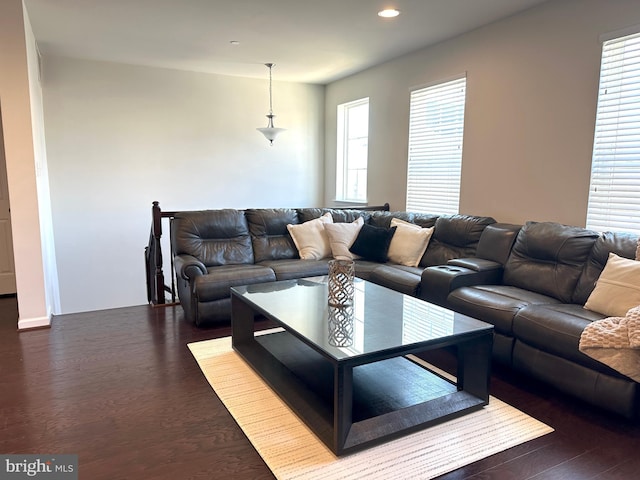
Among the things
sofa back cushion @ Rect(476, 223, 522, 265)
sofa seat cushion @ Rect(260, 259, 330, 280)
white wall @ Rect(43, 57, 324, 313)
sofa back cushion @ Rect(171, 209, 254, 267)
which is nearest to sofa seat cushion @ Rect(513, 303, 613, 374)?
sofa back cushion @ Rect(476, 223, 522, 265)

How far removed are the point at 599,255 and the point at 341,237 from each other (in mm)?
2310

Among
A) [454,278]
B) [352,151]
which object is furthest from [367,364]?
[352,151]

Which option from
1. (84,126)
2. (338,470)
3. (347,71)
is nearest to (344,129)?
(347,71)

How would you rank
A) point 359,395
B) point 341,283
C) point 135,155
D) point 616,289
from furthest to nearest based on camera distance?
point 135,155 < point 341,283 < point 616,289 < point 359,395

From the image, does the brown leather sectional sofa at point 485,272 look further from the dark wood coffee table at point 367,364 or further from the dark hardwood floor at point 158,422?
the dark wood coffee table at point 367,364

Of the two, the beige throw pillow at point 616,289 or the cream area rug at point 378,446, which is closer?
the cream area rug at point 378,446

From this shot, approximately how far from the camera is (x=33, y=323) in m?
3.62

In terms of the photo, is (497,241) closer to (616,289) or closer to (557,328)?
(616,289)

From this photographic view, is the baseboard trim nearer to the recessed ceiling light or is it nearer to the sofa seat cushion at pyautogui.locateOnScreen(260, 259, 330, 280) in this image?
the sofa seat cushion at pyautogui.locateOnScreen(260, 259, 330, 280)

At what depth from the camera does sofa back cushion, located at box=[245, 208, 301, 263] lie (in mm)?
4496

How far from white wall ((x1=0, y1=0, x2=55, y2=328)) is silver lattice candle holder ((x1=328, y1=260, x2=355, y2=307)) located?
2560 mm

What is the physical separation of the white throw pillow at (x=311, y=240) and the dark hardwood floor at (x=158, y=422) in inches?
64.3

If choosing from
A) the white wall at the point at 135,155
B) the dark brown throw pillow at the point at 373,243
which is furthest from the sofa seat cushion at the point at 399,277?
the white wall at the point at 135,155

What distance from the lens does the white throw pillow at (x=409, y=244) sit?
4.17m
